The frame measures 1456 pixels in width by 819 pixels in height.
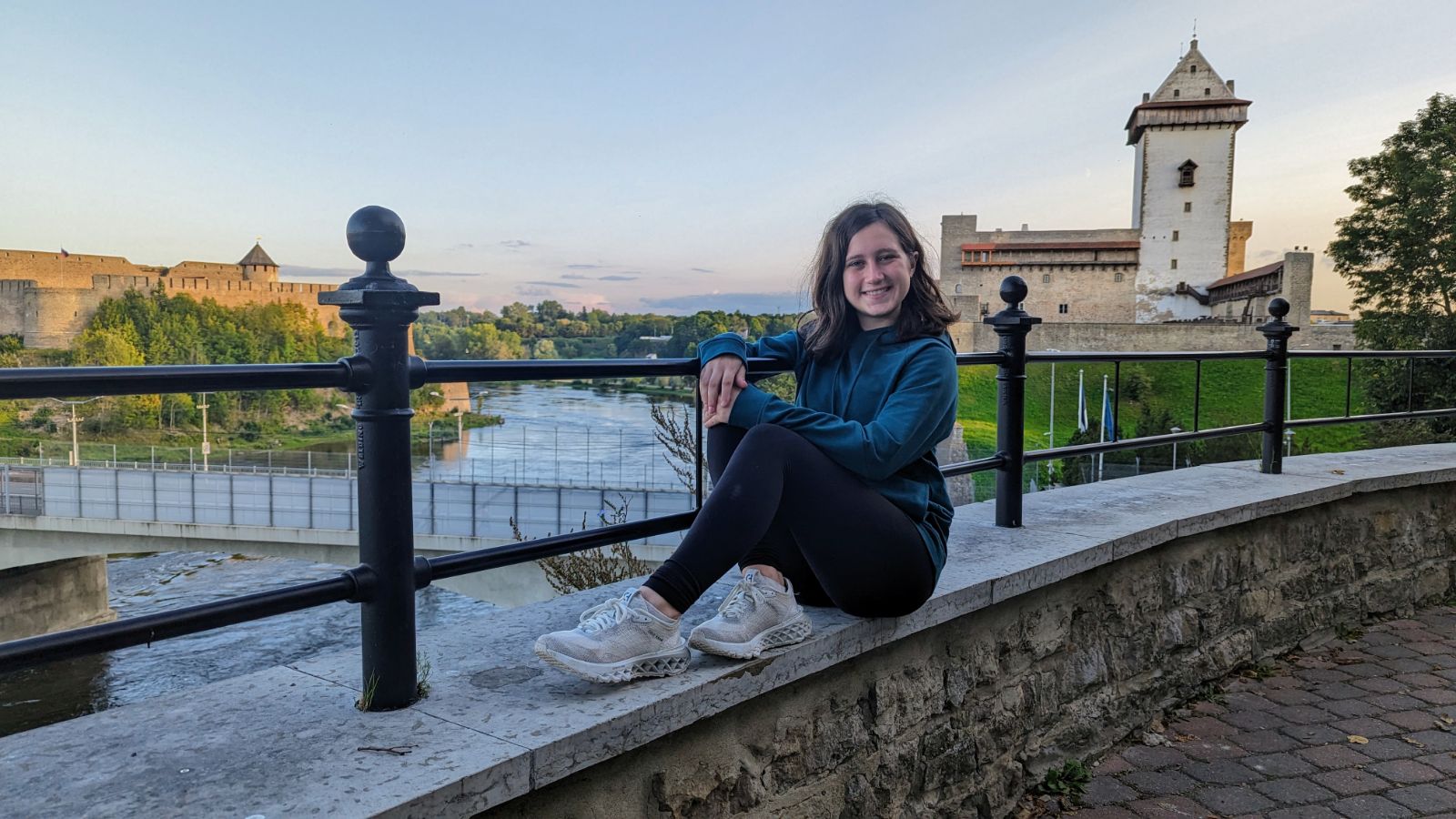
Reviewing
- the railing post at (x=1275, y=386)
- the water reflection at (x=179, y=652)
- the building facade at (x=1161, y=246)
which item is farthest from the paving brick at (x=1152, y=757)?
the building facade at (x=1161, y=246)

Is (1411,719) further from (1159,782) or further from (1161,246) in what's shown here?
(1161,246)

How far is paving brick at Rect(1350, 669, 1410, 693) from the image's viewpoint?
135 inches

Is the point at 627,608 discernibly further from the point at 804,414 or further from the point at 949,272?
the point at 949,272

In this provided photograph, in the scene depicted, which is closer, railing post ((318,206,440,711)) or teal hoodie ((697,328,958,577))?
railing post ((318,206,440,711))

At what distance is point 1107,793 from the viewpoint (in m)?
2.71

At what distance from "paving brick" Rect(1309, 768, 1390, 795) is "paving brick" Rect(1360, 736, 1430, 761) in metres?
0.17

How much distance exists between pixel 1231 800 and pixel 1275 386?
8.87 ft

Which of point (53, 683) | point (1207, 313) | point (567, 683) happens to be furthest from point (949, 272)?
point (567, 683)

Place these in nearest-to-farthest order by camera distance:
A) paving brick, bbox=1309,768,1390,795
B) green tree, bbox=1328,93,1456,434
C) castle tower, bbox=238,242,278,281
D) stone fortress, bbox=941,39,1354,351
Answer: paving brick, bbox=1309,768,1390,795, green tree, bbox=1328,93,1456,434, stone fortress, bbox=941,39,1354,351, castle tower, bbox=238,242,278,281

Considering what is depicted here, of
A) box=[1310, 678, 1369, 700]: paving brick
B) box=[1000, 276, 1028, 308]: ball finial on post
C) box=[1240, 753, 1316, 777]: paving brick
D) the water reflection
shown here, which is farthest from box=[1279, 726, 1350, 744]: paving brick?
the water reflection

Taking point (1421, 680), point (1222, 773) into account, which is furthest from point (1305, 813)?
point (1421, 680)

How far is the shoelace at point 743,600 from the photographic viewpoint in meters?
1.87

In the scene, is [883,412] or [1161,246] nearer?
[883,412]

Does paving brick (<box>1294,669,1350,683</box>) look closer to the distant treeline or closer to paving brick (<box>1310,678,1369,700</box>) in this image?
paving brick (<box>1310,678,1369,700</box>)
